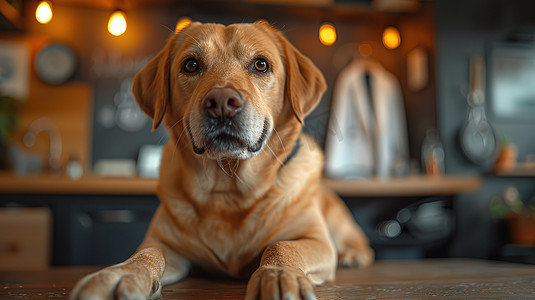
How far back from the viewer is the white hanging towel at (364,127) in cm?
355

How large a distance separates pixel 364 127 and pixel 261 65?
2564 mm

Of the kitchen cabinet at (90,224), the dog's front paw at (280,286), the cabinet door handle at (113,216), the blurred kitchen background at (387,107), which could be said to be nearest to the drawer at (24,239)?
the kitchen cabinet at (90,224)

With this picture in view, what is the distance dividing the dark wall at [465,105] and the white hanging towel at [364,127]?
0.42 m

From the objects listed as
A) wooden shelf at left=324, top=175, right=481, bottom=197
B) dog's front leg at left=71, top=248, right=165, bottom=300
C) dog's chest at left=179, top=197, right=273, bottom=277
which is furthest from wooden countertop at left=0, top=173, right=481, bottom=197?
dog's front leg at left=71, top=248, right=165, bottom=300

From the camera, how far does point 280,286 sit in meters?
0.72

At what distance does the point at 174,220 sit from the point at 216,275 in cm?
21

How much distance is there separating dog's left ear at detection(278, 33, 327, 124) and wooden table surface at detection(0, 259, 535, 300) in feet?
1.61

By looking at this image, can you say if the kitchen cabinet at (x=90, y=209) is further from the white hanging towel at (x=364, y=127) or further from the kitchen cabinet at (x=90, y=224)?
the white hanging towel at (x=364, y=127)

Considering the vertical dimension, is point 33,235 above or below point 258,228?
below

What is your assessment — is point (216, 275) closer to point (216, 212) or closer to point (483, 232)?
point (216, 212)

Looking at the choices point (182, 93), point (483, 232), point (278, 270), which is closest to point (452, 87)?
point (483, 232)

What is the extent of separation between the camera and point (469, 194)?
11.5 feet

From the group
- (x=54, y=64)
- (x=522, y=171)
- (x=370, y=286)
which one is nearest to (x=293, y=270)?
(x=370, y=286)

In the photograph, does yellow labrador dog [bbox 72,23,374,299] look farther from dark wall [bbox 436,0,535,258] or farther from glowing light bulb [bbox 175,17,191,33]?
dark wall [bbox 436,0,535,258]
